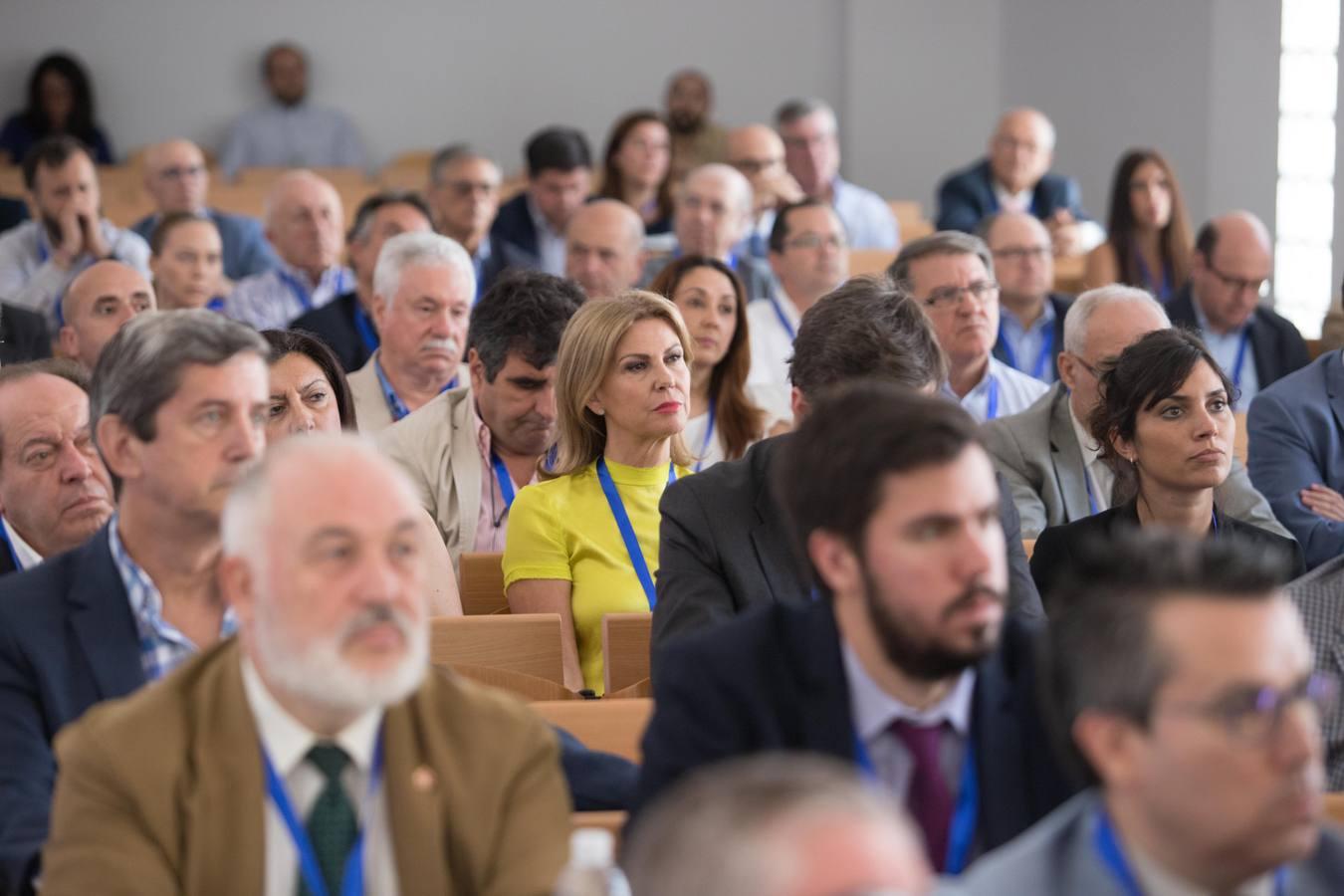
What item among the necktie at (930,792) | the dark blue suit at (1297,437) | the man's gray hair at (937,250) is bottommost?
the dark blue suit at (1297,437)

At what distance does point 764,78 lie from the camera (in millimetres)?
11914

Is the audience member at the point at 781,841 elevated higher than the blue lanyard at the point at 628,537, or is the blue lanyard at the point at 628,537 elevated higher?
the audience member at the point at 781,841

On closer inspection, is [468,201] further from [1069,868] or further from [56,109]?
[1069,868]

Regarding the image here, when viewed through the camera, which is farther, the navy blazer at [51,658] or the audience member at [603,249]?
the audience member at [603,249]

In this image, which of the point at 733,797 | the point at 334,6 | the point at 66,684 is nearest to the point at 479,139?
the point at 334,6

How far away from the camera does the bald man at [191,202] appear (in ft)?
27.7

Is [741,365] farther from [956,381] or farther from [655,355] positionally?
[655,355]

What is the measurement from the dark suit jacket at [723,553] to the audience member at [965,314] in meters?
2.04

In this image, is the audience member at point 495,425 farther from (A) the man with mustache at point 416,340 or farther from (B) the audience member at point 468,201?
(B) the audience member at point 468,201

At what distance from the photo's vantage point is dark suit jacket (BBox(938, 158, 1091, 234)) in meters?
8.60

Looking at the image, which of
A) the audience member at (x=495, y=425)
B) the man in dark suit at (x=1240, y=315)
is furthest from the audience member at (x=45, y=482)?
the man in dark suit at (x=1240, y=315)

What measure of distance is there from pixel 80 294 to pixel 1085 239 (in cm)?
522

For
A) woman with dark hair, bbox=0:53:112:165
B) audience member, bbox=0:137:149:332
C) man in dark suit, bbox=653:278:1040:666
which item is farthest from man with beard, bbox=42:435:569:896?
woman with dark hair, bbox=0:53:112:165

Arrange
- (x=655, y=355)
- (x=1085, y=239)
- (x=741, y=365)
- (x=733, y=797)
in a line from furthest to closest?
(x=1085, y=239) → (x=741, y=365) → (x=655, y=355) → (x=733, y=797)
